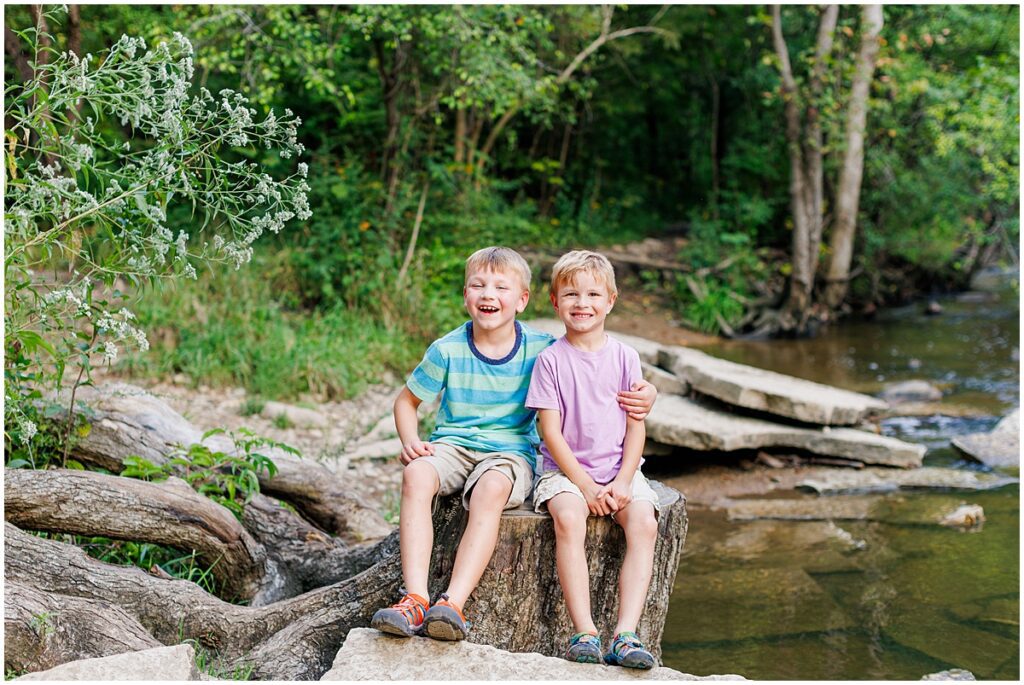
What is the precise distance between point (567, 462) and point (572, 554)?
12.8 inches

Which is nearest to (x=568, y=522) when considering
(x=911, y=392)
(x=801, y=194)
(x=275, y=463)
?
(x=275, y=463)

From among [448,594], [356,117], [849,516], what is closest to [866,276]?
[356,117]

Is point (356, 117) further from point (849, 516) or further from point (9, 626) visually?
point (9, 626)

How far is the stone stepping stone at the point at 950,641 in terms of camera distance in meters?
4.10

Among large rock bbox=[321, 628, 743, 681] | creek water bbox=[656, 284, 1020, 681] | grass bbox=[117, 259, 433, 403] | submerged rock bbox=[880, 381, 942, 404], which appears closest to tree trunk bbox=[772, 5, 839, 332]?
submerged rock bbox=[880, 381, 942, 404]

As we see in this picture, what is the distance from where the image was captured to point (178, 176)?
3598 mm

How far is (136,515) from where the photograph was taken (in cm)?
372

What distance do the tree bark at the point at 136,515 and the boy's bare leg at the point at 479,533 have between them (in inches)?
50.8

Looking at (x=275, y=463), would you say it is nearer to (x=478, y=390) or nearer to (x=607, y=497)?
(x=478, y=390)

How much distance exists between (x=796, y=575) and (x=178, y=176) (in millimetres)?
3654

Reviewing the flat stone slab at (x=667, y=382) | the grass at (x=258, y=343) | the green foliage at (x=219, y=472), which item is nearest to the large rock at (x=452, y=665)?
the green foliage at (x=219, y=472)

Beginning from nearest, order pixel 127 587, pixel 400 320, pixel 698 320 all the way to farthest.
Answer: pixel 127 587 < pixel 400 320 < pixel 698 320

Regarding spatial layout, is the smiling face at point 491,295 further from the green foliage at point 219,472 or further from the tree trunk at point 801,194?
the tree trunk at point 801,194

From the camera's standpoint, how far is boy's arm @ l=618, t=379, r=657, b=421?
11.0 feet
